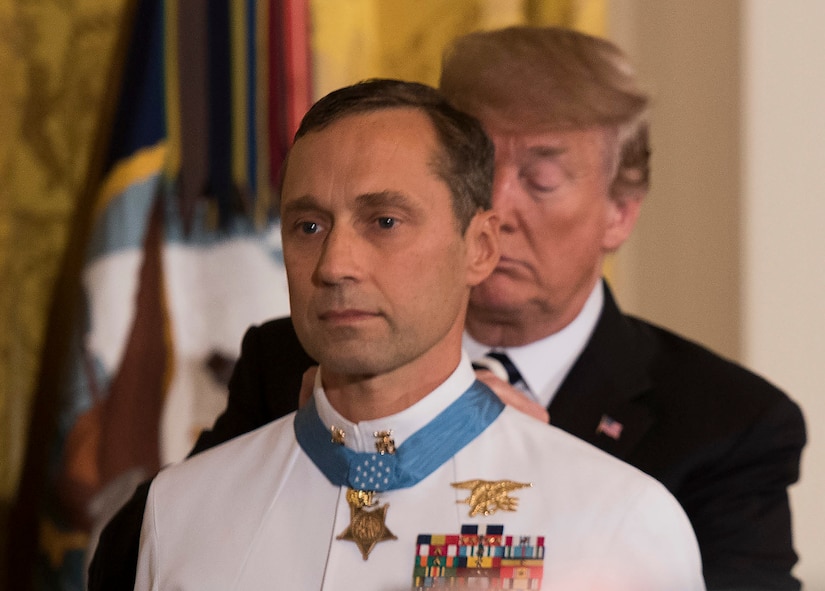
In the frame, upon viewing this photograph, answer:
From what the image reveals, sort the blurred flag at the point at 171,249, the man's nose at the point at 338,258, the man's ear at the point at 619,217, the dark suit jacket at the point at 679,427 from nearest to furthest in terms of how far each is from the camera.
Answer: the man's nose at the point at 338,258 → the dark suit jacket at the point at 679,427 → the man's ear at the point at 619,217 → the blurred flag at the point at 171,249

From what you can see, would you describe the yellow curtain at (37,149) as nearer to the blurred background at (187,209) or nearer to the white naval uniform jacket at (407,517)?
the blurred background at (187,209)

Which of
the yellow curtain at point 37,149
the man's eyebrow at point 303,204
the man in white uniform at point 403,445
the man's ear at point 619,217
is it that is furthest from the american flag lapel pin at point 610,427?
the yellow curtain at point 37,149

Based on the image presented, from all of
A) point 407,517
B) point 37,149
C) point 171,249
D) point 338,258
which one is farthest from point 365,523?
point 37,149

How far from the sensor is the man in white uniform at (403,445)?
1.00m

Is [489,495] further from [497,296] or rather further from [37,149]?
[37,149]

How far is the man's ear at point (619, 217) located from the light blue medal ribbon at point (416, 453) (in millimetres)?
479

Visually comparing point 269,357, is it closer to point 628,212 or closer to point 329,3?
point 628,212

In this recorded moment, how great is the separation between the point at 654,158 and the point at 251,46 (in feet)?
2.27

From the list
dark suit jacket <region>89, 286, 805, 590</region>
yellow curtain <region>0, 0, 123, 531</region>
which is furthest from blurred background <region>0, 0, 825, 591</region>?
dark suit jacket <region>89, 286, 805, 590</region>

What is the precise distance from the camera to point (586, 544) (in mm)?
1000

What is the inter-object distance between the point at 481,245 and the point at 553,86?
0.42 metres

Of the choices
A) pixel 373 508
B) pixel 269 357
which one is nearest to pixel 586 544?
pixel 373 508

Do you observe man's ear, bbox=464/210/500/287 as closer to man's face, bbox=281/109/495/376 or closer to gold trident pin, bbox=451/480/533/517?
man's face, bbox=281/109/495/376

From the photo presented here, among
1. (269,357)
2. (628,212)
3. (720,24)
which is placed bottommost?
(269,357)
